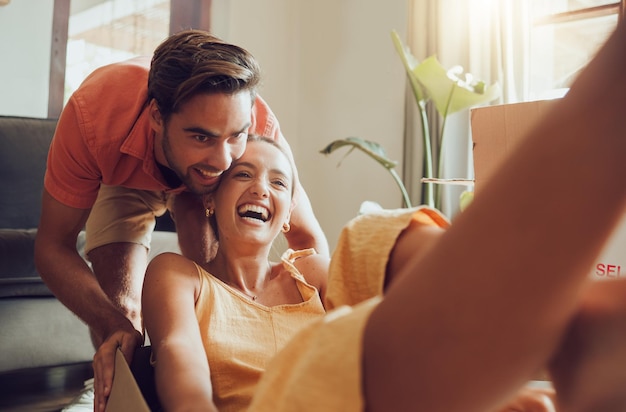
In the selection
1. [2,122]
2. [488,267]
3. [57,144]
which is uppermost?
[2,122]

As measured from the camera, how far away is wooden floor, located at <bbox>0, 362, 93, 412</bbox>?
2.42 metres

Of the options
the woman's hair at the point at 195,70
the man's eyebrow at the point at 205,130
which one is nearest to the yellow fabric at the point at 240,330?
the man's eyebrow at the point at 205,130

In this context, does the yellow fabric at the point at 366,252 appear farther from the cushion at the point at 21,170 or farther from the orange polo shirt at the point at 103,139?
the cushion at the point at 21,170

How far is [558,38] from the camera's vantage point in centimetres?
365

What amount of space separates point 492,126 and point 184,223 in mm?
800

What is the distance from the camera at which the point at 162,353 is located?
3.45ft

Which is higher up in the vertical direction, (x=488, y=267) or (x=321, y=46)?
(x=321, y=46)

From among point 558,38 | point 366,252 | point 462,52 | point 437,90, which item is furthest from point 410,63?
point 366,252

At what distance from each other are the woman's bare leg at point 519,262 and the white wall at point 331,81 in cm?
369

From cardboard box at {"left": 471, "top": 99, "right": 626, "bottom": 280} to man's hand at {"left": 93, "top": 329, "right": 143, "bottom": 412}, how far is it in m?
0.74

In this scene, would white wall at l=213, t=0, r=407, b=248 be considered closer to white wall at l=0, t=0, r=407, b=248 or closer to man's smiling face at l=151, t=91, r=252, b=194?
white wall at l=0, t=0, r=407, b=248

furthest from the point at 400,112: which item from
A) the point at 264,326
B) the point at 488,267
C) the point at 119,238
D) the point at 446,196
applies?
the point at 488,267

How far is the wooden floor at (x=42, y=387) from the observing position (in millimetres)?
2418

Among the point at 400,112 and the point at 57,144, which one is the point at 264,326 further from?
the point at 400,112
